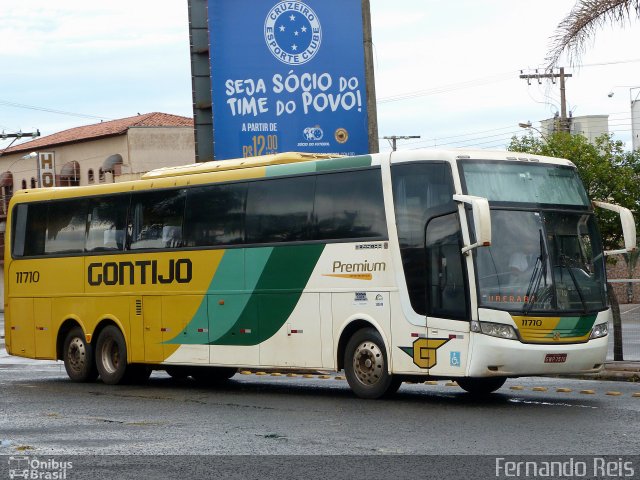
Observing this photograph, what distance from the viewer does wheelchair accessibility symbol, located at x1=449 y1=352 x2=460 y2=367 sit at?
15.9 meters

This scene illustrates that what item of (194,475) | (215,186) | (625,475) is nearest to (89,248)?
(215,186)

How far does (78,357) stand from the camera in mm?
21688

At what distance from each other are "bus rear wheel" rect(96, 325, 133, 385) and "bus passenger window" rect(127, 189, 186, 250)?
1538 millimetres

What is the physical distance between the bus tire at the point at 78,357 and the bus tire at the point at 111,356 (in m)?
0.19

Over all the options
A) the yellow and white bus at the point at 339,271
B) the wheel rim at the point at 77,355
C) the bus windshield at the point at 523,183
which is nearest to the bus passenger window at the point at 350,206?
the yellow and white bus at the point at 339,271

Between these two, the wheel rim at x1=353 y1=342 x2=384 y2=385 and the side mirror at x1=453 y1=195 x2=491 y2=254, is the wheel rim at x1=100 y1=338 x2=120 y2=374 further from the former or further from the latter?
the side mirror at x1=453 y1=195 x2=491 y2=254

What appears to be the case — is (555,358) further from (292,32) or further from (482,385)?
(292,32)

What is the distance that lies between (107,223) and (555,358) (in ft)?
28.4

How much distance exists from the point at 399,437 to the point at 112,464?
2983mm

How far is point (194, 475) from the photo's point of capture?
1017 cm

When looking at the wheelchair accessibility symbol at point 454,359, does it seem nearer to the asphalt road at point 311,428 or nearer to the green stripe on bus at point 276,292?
the asphalt road at point 311,428

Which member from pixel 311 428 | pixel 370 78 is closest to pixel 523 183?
pixel 311 428

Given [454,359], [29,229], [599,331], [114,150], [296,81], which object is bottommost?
[454,359]

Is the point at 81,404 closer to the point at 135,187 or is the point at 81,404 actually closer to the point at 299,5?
the point at 135,187
